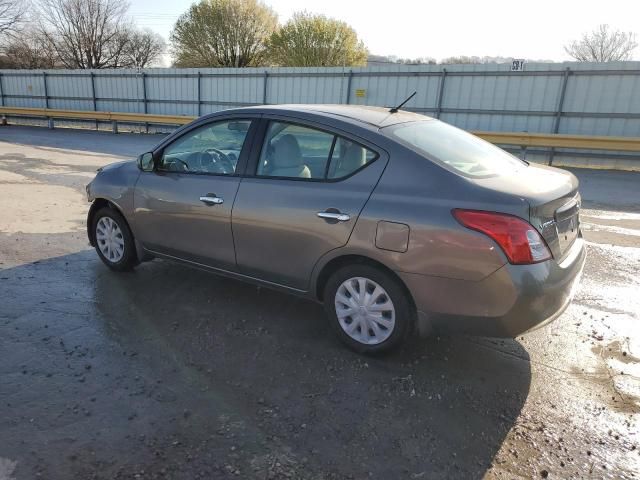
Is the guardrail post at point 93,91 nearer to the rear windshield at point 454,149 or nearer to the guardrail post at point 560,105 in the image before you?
the guardrail post at point 560,105

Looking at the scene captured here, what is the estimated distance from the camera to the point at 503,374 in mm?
3287

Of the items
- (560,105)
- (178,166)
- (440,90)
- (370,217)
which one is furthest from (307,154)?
(440,90)

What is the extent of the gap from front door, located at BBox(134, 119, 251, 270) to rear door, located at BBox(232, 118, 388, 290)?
16cm

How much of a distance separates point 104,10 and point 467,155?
166 feet

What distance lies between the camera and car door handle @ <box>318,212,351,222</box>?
3.27 m

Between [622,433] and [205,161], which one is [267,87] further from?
[622,433]

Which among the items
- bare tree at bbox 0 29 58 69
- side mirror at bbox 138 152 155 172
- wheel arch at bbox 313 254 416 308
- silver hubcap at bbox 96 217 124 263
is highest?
bare tree at bbox 0 29 58 69

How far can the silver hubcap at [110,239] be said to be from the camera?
4812 mm

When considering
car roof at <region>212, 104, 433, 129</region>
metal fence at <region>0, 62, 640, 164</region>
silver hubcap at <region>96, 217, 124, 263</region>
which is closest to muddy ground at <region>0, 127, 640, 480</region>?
silver hubcap at <region>96, 217, 124, 263</region>

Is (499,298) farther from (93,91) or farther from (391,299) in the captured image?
(93,91)

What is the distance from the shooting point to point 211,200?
3.96 meters

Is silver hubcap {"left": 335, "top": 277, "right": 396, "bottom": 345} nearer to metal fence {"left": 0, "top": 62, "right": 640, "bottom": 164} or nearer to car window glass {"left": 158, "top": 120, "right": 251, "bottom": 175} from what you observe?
car window glass {"left": 158, "top": 120, "right": 251, "bottom": 175}

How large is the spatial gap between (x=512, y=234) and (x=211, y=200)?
7.48 ft

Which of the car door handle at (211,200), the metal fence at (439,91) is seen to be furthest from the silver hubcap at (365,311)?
the metal fence at (439,91)
